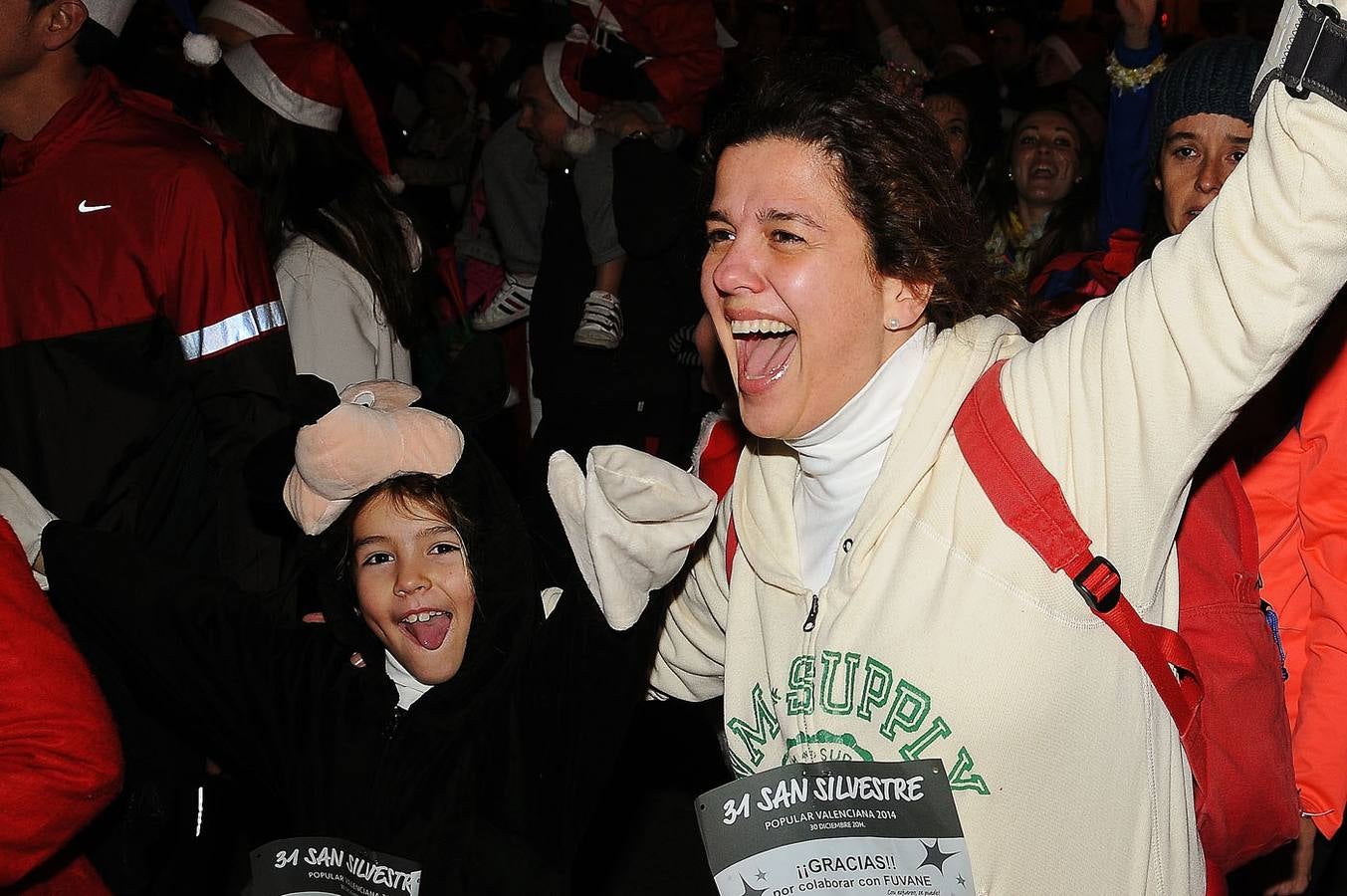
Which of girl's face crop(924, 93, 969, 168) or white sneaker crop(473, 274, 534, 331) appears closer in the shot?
girl's face crop(924, 93, 969, 168)

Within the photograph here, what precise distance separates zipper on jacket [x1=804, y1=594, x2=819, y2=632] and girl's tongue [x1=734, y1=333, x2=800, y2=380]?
36 centimetres

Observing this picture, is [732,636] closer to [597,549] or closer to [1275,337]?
[597,549]

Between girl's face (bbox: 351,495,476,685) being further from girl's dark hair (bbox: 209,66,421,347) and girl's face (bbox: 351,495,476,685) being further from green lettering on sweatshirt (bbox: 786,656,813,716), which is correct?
girl's dark hair (bbox: 209,66,421,347)

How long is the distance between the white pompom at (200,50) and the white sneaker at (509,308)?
8.17ft

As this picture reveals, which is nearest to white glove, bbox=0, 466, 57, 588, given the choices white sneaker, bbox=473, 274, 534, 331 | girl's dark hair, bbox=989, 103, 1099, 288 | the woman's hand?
girl's dark hair, bbox=989, 103, 1099, 288

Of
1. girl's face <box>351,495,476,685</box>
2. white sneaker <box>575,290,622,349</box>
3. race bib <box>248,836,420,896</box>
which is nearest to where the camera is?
race bib <box>248,836,420,896</box>

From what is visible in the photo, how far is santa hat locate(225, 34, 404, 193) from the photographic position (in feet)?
12.0

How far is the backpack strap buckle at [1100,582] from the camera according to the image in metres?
1.70

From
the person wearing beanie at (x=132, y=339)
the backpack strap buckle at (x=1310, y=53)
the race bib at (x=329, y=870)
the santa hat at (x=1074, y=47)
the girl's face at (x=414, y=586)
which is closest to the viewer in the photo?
the backpack strap buckle at (x=1310, y=53)

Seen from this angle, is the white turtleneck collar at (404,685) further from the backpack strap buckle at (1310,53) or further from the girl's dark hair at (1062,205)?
the girl's dark hair at (1062,205)

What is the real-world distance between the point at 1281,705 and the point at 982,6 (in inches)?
389

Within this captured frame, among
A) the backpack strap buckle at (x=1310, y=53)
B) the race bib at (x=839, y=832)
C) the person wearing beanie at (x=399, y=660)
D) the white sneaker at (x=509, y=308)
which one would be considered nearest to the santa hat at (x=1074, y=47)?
the white sneaker at (x=509, y=308)

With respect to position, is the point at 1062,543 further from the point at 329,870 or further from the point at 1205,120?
the point at 1205,120

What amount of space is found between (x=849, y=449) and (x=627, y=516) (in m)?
0.37
